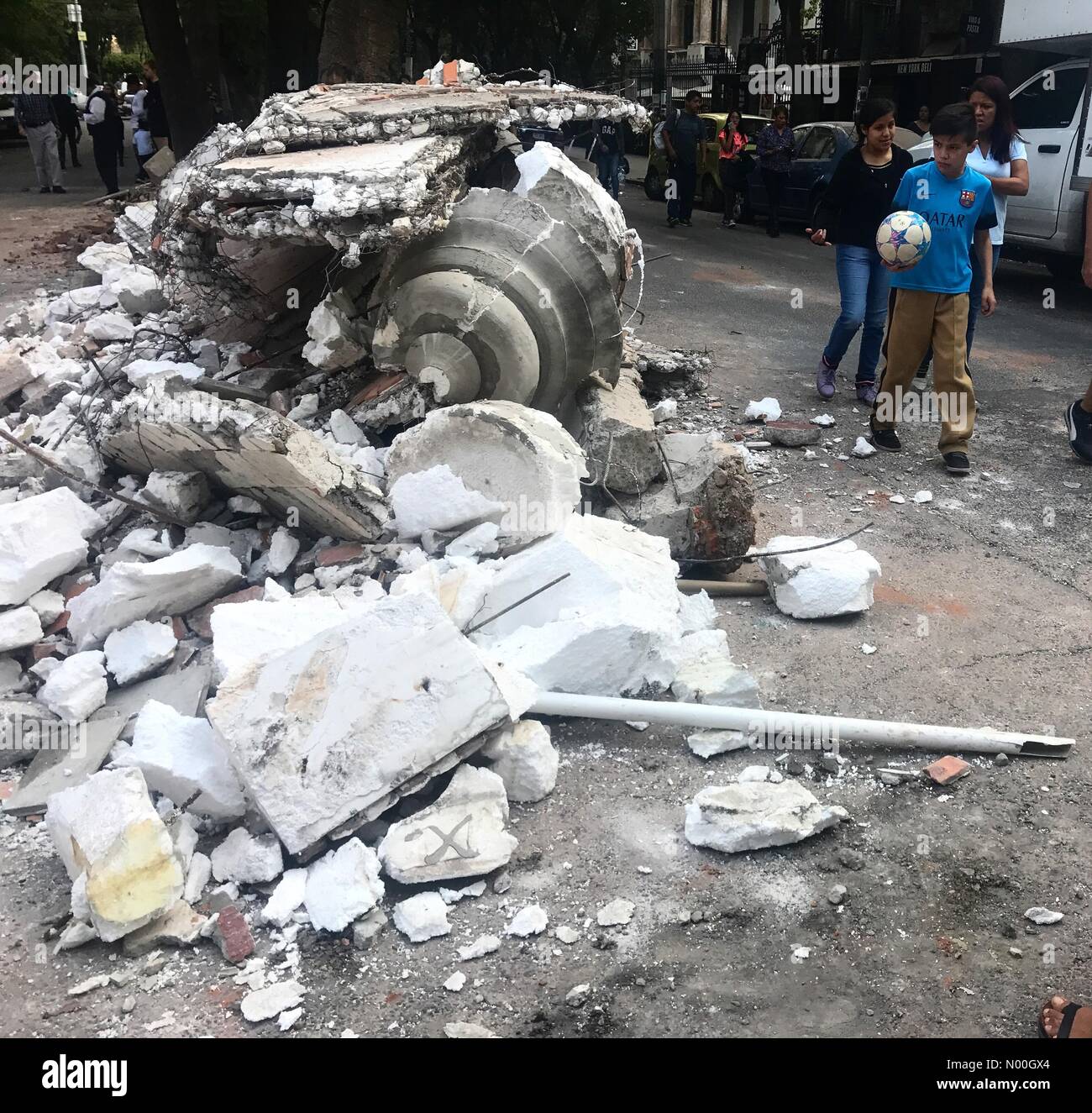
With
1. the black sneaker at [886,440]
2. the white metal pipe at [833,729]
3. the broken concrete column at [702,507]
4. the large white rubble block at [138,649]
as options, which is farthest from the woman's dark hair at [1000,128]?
the large white rubble block at [138,649]

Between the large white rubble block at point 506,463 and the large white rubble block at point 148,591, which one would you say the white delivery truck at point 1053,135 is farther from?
the large white rubble block at point 148,591

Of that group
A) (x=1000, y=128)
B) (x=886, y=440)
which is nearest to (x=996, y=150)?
(x=1000, y=128)

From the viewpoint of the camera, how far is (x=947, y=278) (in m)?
5.20

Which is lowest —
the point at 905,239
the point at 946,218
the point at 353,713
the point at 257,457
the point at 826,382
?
the point at 353,713

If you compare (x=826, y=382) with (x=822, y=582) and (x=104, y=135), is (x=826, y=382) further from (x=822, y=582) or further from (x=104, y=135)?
(x=104, y=135)

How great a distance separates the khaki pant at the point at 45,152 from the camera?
42.8ft

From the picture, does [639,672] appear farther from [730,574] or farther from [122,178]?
[122,178]

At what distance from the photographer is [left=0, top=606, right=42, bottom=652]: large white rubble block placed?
348 cm

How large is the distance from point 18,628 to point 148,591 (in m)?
0.46

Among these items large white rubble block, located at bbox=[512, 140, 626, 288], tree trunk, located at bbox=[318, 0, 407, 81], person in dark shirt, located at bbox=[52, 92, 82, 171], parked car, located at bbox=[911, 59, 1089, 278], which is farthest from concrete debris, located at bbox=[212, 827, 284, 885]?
person in dark shirt, located at bbox=[52, 92, 82, 171]

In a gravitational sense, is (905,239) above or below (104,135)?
below

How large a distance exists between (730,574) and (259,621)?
2.03 meters

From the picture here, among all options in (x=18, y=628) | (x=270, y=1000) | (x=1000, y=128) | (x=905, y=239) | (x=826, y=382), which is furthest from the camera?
(x=826, y=382)

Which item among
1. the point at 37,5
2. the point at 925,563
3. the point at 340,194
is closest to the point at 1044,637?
the point at 925,563
